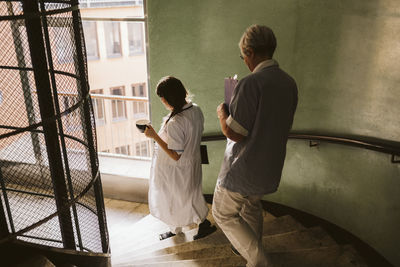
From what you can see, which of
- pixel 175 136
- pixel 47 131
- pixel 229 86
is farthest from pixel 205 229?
pixel 47 131

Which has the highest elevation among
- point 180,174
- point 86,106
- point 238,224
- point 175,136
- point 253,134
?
point 86,106

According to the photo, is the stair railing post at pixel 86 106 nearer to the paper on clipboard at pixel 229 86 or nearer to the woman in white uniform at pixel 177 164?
the woman in white uniform at pixel 177 164

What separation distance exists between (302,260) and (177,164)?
1269 mm

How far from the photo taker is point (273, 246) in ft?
9.32

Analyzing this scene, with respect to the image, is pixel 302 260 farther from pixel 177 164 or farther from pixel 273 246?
pixel 177 164

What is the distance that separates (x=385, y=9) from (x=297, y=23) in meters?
0.72

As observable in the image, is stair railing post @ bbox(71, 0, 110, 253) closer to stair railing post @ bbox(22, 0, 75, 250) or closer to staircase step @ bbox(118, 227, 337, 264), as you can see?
stair railing post @ bbox(22, 0, 75, 250)

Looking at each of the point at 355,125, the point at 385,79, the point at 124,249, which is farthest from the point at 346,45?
the point at 124,249

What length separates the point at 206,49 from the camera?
11.2 ft

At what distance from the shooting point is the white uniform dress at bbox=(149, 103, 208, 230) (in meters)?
2.64

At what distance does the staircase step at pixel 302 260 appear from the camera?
261cm

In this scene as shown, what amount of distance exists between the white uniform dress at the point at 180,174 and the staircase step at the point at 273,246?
0.29 meters

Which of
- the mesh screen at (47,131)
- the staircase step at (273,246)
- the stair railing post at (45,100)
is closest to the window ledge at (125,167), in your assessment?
the mesh screen at (47,131)

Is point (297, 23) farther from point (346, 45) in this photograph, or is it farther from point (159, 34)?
point (159, 34)
